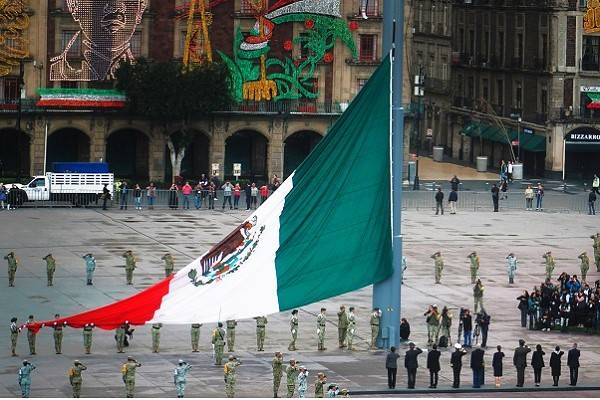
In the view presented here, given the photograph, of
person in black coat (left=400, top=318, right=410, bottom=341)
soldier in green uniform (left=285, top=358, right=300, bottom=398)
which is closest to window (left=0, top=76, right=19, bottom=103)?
person in black coat (left=400, top=318, right=410, bottom=341)

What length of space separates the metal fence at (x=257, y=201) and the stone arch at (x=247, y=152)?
6.00 m

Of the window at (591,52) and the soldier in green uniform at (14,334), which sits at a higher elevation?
the window at (591,52)

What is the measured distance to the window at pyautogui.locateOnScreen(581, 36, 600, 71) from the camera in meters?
114

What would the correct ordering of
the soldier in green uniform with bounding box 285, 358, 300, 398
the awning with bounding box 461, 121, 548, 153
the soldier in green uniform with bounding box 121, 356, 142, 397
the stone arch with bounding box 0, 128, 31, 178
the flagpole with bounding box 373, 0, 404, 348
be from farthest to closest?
the awning with bounding box 461, 121, 548, 153
the stone arch with bounding box 0, 128, 31, 178
the flagpole with bounding box 373, 0, 404, 348
the soldier in green uniform with bounding box 285, 358, 300, 398
the soldier in green uniform with bounding box 121, 356, 142, 397

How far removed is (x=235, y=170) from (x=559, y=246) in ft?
77.4

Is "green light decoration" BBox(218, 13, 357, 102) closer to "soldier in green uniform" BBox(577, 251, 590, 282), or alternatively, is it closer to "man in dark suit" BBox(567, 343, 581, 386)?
"soldier in green uniform" BBox(577, 251, 590, 282)

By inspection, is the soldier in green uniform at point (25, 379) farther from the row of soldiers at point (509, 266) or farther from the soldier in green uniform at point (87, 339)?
the row of soldiers at point (509, 266)

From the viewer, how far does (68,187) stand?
90.6 meters

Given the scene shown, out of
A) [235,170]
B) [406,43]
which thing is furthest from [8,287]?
[406,43]

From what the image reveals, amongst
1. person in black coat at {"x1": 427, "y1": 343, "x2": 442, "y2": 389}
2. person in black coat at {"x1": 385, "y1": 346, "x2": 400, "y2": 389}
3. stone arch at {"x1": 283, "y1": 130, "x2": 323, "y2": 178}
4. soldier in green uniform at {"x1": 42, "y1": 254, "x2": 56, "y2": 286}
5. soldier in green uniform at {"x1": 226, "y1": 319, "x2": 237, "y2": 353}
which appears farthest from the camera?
stone arch at {"x1": 283, "y1": 130, "x2": 323, "y2": 178}

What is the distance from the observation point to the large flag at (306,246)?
3981 cm

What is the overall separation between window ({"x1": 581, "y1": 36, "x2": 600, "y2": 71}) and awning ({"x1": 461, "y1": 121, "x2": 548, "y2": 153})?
4952 mm

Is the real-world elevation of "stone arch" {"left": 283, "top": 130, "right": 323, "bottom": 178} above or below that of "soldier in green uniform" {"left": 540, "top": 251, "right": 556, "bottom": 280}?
above

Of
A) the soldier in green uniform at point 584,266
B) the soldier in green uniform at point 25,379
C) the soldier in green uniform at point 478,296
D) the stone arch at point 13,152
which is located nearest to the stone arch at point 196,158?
the stone arch at point 13,152
